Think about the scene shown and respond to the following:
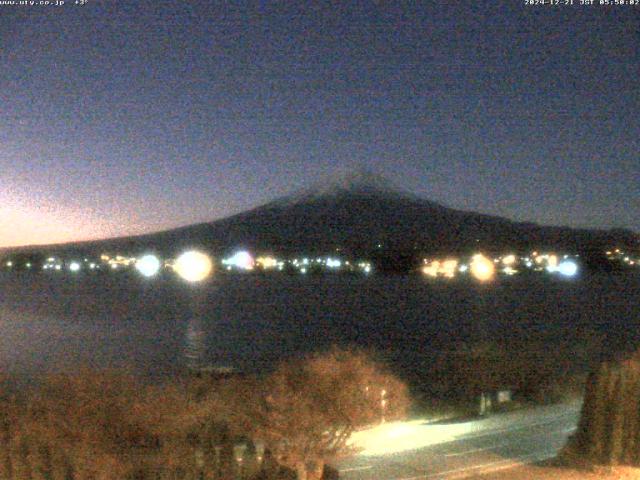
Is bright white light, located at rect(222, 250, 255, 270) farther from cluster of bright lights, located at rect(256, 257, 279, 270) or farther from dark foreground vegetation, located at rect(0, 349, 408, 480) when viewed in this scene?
dark foreground vegetation, located at rect(0, 349, 408, 480)

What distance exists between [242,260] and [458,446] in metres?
77.5

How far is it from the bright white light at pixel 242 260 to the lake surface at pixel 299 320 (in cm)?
302

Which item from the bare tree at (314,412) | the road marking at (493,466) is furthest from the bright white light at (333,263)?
the bare tree at (314,412)

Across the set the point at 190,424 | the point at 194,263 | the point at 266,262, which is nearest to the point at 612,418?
the point at 190,424

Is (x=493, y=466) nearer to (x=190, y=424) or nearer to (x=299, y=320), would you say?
(x=190, y=424)

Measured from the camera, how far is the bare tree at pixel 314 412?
327 inches

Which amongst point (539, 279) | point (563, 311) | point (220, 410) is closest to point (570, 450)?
point (220, 410)

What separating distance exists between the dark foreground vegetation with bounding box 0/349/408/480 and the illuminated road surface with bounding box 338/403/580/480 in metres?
1.12

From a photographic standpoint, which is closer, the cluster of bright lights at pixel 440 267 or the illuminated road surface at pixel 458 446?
the illuminated road surface at pixel 458 446

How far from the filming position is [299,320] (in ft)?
198

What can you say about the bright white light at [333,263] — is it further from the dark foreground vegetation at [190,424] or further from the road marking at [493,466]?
the dark foreground vegetation at [190,424]

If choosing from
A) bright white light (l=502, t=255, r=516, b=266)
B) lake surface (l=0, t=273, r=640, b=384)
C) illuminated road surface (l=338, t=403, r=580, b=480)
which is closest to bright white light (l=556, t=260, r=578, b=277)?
lake surface (l=0, t=273, r=640, b=384)

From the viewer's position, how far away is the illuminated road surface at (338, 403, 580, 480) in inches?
396

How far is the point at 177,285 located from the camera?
122 metres
